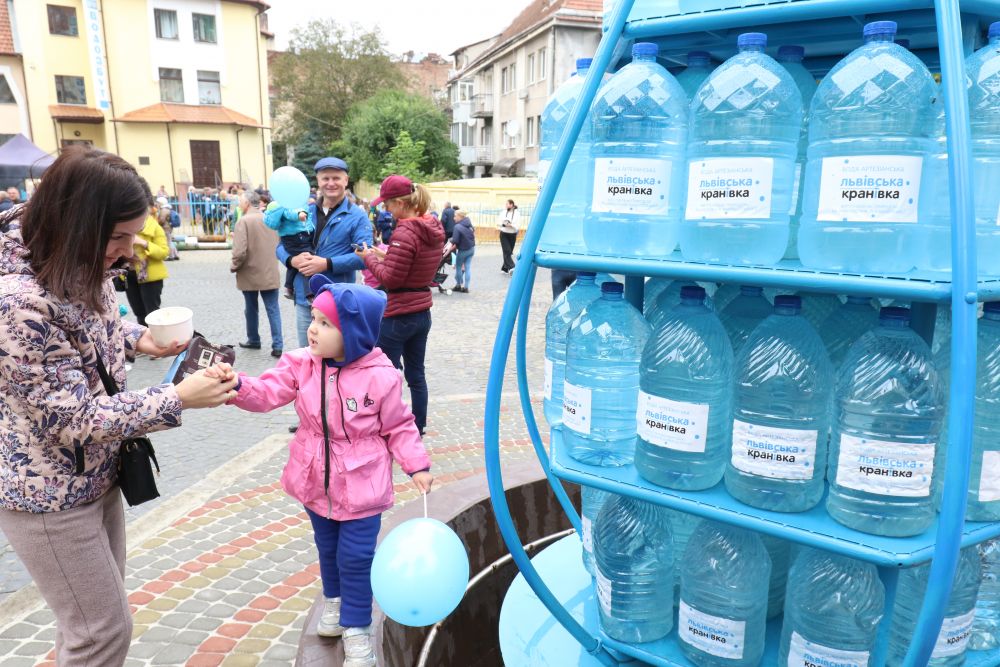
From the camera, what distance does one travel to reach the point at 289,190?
5441 mm

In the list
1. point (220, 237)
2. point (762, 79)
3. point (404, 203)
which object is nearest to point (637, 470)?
point (762, 79)

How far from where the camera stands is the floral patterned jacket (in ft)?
5.96

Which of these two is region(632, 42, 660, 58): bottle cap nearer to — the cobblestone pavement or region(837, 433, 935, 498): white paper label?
region(837, 433, 935, 498): white paper label

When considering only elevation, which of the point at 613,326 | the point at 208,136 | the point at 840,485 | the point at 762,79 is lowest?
the point at 840,485

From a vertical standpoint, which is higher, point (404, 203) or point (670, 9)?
point (670, 9)

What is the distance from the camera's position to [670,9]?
1.87 m

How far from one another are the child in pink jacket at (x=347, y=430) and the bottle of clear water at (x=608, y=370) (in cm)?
73

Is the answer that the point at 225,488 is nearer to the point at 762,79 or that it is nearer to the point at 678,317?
the point at 678,317

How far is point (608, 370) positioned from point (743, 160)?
90 centimetres

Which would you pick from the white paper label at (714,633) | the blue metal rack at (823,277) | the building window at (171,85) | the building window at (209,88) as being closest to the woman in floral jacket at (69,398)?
the blue metal rack at (823,277)

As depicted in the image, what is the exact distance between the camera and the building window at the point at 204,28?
28.6 meters

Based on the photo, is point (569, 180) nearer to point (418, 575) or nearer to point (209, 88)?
point (418, 575)

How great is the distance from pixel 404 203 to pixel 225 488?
2371 mm

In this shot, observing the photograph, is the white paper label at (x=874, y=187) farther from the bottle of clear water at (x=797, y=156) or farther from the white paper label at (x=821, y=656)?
the white paper label at (x=821, y=656)
